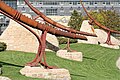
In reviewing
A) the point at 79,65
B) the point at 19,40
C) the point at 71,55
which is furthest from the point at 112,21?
the point at 79,65

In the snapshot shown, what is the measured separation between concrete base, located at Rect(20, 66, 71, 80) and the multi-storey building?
72501 millimetres

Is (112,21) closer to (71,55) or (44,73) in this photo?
(71,55)

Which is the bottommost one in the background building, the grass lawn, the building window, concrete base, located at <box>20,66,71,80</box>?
the building window

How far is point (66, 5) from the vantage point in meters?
89.3

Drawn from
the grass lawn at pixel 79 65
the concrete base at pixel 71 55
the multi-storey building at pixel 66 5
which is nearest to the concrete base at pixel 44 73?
the grass lawn at pixel 79 65

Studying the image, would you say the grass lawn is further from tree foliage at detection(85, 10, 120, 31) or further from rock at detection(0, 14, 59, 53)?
tree foliage at detection(85, 10, 120, 31)

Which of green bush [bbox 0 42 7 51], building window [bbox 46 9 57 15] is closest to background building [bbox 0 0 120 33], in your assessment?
building window [bbox 46 9 57 15]

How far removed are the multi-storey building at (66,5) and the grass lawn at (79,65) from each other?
60.1 meters

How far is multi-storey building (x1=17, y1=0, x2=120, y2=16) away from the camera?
89.1m

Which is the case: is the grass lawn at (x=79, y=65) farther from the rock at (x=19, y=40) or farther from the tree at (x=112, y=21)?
the tree at (x=112, y=21)

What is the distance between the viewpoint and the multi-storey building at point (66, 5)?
8912 cm

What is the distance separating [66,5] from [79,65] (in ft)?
220

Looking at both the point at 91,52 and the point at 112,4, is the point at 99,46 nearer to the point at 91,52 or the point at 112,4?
the point at 91,52

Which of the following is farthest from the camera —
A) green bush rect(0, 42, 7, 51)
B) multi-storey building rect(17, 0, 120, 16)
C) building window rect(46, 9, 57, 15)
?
building window rect(46, 9, 57, 15)
